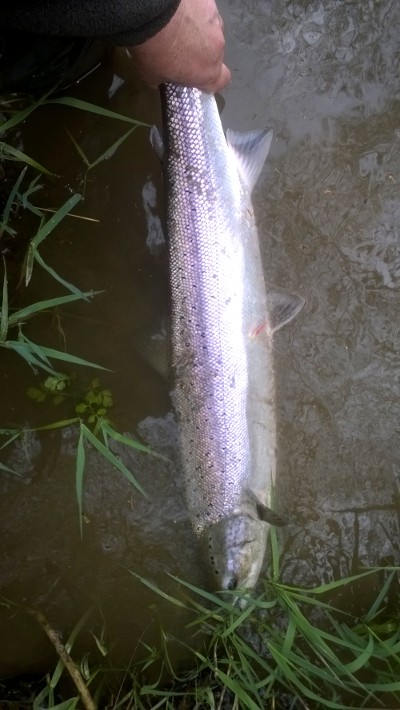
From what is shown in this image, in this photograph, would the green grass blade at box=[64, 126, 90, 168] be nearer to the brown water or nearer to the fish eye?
the brown water

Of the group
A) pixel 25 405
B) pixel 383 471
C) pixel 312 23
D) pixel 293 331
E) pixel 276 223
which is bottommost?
pixel 383 471

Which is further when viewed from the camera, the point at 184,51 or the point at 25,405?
the point at 25,405

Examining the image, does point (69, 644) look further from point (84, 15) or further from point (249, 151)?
point (84, 15)

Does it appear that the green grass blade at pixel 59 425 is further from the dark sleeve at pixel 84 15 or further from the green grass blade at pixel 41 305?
the dark sleeve at pixel 84 15

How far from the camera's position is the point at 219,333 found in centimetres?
198

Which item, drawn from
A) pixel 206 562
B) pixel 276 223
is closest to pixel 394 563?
pixel 206 562

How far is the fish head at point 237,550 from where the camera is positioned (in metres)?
2.02

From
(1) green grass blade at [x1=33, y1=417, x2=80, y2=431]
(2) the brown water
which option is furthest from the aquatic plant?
(1) green grass blade at [x1=33, y1=417, x2=80, y2=431]

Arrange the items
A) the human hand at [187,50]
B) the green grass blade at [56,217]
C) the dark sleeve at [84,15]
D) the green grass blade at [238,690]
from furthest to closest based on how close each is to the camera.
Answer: the green grass blade at [56,217], the green grass blade at [238,690], the human hand at [187,50], the dark sleeve at [84,15]

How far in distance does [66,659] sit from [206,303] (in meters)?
1.77

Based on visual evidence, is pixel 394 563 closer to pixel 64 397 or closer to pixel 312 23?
pixel 64 397

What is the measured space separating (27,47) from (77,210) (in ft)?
2.42

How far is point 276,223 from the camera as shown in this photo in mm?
2340

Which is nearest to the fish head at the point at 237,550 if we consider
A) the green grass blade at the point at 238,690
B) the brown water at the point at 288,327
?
the brown water at the point at 288,327
